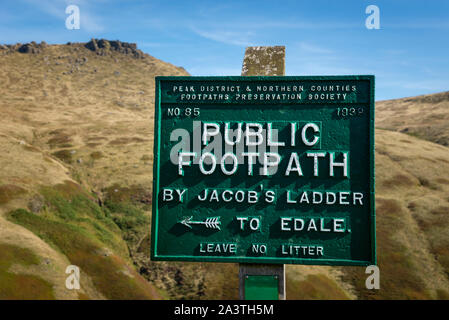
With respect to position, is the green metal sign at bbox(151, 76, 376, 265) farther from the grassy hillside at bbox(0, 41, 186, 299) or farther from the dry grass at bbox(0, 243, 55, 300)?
the grassy hillside at bbox(0, 41, 186, 299)

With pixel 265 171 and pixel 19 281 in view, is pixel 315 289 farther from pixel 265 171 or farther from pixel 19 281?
pixel 265 171

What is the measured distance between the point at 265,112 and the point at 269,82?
873mm

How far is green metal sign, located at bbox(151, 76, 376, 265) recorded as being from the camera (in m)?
9.84

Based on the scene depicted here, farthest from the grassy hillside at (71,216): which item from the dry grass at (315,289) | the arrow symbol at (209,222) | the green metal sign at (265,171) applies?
the green metal sign at (265,171)

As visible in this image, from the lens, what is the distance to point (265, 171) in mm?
10039

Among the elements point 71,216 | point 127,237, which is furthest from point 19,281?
point 127,237

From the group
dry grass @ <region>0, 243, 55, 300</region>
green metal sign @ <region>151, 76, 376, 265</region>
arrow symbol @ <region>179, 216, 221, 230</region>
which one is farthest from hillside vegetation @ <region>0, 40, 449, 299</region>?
green metal sign @ <region>151, 76, 376, 265</region>

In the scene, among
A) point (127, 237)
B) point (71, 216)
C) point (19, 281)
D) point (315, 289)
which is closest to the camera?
point (19, 281)

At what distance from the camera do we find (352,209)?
978cm

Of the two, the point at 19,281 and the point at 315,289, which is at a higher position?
the point at 19,281

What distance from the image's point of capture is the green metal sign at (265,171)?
32.3 feet

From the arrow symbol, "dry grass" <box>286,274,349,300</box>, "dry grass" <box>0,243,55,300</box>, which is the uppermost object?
the arrow symbol

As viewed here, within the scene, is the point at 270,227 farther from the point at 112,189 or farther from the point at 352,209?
the point at 112,189

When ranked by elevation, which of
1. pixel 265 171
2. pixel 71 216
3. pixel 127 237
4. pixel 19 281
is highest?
pixel 265 171
